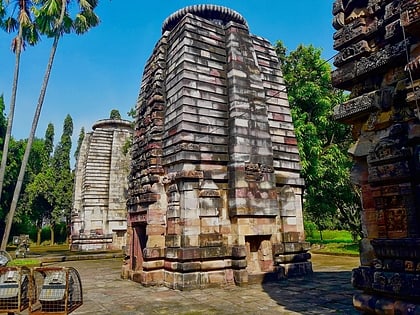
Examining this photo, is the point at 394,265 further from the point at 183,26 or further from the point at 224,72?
the point at 183,26

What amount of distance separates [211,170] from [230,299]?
364 centimetres

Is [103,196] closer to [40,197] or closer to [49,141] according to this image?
[40,197]

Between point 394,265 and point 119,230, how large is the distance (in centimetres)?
2700

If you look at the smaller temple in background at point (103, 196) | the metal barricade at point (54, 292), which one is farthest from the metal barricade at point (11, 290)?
the smaller temple in background at point (103, 196)

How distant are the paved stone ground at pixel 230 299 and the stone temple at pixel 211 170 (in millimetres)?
620

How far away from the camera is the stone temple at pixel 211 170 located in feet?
32.1

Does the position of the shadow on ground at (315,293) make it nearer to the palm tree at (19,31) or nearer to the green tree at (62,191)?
the palm tree at (19,31)

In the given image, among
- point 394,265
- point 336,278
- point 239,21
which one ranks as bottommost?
point 336,278

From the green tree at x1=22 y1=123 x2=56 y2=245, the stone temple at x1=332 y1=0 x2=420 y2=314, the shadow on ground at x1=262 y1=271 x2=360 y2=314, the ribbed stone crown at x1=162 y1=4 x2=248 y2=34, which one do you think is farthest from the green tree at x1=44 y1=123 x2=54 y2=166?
the stone temple at x1=332 y1=0 x2=420 y2=314

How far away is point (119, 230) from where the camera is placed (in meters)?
28.9

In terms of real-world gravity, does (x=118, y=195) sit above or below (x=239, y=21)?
below

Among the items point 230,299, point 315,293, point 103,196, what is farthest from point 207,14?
point 103,196

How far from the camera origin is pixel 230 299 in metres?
7.98

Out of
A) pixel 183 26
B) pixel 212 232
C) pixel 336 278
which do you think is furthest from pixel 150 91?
pixel 336 278
